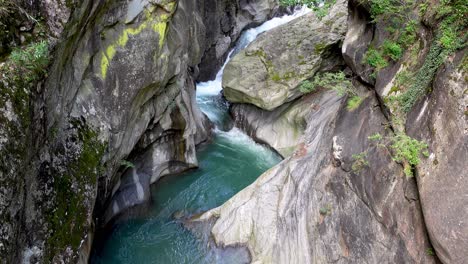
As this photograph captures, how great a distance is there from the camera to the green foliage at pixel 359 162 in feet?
21.6

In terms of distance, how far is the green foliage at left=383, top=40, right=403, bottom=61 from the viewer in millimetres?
6910

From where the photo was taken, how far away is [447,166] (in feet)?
15.8

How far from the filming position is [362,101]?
7871 mm

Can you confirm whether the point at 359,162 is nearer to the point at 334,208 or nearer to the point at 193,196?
the point at 334,208

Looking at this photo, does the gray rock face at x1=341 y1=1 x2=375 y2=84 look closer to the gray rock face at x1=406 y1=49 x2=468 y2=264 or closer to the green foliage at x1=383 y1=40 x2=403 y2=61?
the green foliage at x1=383 y1=40 x2=403 y2=61

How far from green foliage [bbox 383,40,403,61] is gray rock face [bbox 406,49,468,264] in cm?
164

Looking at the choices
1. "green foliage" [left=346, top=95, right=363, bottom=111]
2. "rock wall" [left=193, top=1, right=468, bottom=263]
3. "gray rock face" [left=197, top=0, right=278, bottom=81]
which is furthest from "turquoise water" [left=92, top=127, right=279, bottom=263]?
"green foliage" [left=346, top=95, right=363, bottom=111]

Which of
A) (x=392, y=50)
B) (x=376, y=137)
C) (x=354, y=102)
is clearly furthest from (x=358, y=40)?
(x=376, y=137)

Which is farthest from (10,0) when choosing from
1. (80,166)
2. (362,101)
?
(362,101)

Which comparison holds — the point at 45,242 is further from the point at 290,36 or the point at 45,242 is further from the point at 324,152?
the point at 290,36

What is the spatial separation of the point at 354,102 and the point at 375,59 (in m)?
Answer: 1.04

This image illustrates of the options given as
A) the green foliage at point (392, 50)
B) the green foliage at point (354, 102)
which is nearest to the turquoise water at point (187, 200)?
the green foliage at point (354, 102)

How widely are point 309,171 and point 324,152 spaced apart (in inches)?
22.5

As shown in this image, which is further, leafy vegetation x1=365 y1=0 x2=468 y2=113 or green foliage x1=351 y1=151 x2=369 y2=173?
green foliage x1=351 y1=151 x2=369 y2=173
